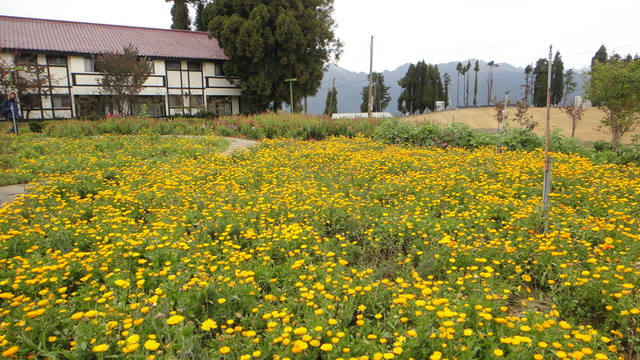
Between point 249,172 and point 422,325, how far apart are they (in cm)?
520

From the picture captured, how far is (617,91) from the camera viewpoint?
12297 millimetres

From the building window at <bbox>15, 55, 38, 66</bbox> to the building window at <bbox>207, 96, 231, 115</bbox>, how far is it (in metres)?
10.0

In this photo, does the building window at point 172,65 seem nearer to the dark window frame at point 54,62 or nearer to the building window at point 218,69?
the building window at point 218,69

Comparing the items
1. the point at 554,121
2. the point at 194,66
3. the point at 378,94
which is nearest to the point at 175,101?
the point at 194,66

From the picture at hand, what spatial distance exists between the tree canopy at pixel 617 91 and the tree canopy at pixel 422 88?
4499 centimetres

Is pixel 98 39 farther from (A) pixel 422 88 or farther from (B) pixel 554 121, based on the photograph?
(A) pixel 422 88

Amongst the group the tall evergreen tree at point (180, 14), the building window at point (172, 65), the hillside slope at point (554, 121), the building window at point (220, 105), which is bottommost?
the hillside slope at point (554, 121)

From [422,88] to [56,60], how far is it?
48.7m

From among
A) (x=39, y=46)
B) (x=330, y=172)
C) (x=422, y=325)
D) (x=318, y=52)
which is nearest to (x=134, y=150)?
(x=330, y=172)

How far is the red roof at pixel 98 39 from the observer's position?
2298 cm

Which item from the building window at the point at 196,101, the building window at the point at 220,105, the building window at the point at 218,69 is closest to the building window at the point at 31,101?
the building window at the point at 196,101

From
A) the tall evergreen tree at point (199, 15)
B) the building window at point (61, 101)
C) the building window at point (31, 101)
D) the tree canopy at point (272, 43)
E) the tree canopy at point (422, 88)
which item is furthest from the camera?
the tree canopy at point (422, 88)

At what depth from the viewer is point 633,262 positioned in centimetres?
314

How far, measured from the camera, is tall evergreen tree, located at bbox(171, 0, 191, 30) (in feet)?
116
